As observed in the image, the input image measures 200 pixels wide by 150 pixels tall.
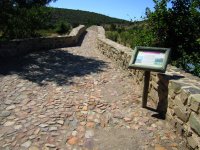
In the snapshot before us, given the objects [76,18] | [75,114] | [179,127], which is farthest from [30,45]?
[76,18]

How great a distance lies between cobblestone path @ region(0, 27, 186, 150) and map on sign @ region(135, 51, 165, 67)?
1.10 m

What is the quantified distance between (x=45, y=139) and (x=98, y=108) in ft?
5.53

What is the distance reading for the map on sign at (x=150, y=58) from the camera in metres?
5.12

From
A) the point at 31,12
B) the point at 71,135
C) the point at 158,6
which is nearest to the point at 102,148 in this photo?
the point at 71,135

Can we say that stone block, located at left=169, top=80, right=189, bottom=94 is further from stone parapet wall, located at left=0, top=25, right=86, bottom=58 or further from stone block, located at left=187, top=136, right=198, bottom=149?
stone parapet wall, located at left=0, top=25, right=86, bottom=58

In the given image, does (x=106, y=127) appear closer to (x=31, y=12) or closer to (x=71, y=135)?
(x=71, y=135)

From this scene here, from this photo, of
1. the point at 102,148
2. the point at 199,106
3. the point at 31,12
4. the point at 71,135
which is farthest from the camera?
the point at 31,12

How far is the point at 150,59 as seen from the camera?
5242 mm

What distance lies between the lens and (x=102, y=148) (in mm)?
4109

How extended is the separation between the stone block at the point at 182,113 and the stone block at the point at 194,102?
231 mm

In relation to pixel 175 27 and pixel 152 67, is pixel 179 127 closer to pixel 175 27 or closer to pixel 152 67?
pixel 152 67

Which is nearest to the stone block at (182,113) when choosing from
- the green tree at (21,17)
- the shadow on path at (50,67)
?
the shadow on path at (50,67)

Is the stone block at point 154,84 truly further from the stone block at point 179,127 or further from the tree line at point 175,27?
the tree line at point 175,27

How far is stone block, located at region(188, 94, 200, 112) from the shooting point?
3830 millimetres
